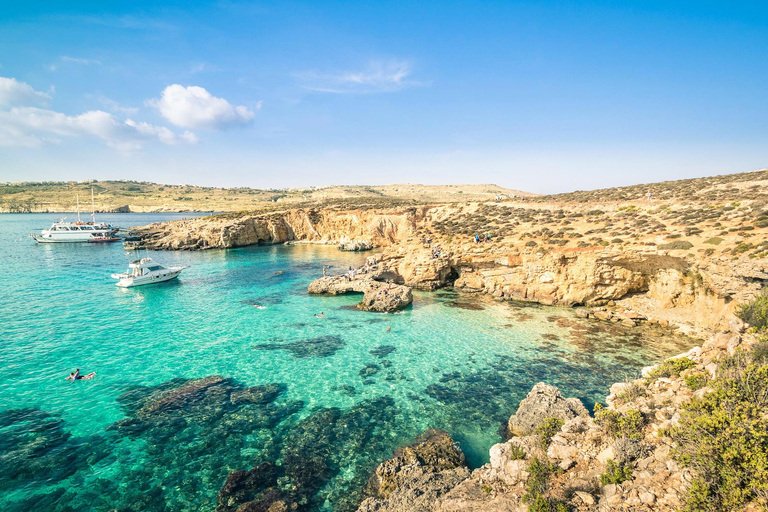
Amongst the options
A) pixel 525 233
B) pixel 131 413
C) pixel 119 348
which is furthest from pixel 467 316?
pixel 119 348

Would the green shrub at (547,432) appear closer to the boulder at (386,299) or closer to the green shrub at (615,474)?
the green shrub at (615,474)

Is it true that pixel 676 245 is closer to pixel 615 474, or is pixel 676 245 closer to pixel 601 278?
pixel 601 278

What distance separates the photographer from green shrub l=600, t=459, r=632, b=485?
612 cm

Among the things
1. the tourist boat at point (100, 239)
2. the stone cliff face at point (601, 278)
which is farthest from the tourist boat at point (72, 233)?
the stone cliff face at point (601, 278)

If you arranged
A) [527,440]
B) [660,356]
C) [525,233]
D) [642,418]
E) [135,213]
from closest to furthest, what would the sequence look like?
1. [642,418]
2. [527,440]
3. [660,356]
4. [525,233]
5. [135,213]

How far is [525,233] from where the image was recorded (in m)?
31.7

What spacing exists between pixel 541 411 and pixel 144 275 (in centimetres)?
3458

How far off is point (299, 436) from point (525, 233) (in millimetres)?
27313

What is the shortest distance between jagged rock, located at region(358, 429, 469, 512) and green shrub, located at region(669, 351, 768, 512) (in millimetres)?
4697

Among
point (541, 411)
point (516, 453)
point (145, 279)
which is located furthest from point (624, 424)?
point (145, 279)

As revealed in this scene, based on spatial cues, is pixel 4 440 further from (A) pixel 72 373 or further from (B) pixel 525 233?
(B) pixel 525 233

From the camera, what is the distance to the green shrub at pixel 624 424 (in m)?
7.31

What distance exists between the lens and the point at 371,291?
85.4 ft

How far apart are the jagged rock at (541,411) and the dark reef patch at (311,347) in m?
9.55
